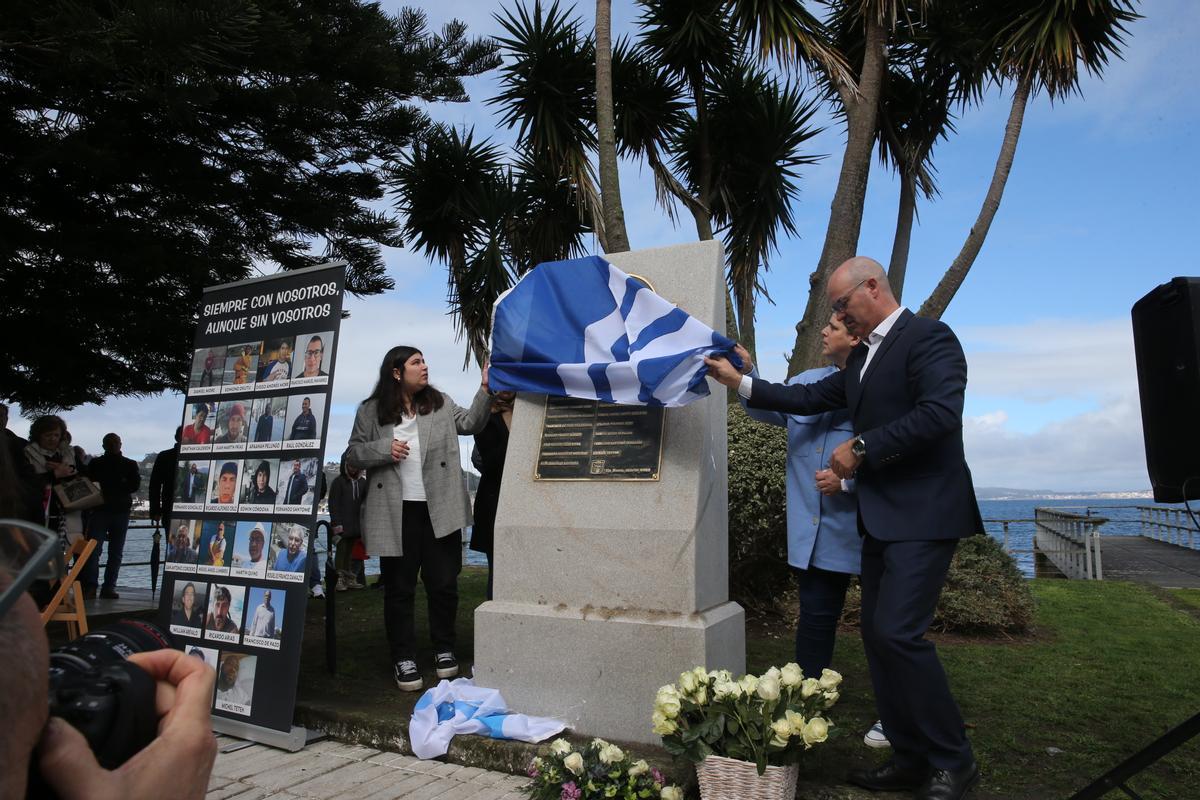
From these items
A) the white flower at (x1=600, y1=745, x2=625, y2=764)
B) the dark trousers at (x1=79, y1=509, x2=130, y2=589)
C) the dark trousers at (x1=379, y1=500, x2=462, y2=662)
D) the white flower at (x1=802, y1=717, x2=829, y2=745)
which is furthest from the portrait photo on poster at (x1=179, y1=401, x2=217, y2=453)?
the dark trousers at (x1=79, y1=509, x2=130, y2=589)

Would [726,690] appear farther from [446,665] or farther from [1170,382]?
[446,665]

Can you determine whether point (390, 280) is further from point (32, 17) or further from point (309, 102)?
point (32, 17)

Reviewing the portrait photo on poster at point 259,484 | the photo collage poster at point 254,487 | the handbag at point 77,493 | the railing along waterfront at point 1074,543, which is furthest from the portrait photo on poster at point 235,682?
the railing along waterfront at point 1074,543

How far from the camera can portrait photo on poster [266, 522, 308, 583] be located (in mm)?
4047

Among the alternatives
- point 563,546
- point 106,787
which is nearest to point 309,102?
point 563,546

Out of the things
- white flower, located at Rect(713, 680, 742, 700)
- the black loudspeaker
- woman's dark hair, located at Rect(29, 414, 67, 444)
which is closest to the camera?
the black loudspeaker

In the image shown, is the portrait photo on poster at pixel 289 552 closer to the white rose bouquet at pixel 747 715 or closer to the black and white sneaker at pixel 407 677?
the black and white sneaker at pixel 407 677

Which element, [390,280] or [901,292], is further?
[901,292]

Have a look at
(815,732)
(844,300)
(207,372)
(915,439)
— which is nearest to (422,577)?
(207,372)

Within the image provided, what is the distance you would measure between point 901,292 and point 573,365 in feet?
24.0

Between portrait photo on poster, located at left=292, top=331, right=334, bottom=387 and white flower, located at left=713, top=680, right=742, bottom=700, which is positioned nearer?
white flower, located at left=713, top=680, right=742, bottom=700

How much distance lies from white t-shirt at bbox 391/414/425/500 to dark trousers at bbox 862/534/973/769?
2.64 meters

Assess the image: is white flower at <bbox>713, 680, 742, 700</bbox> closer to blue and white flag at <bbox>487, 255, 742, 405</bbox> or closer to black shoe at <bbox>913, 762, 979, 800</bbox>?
black shoe at <bbox>913, 762, 979, 800</bbox>

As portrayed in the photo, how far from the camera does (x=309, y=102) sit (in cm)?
651
